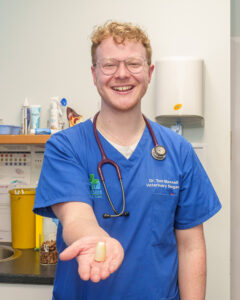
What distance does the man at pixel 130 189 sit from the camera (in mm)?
1096

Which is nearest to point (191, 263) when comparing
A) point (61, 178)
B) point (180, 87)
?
point (61, 178)

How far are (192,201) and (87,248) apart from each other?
1.92 ft

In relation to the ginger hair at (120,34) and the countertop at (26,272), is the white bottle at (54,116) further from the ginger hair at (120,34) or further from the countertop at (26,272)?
the ginger hair at (120,34)

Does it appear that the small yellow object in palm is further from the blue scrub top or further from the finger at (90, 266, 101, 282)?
the blue scrub top

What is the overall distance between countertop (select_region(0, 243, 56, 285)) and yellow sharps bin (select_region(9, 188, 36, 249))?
0.77 ft

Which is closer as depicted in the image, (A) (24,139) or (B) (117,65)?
(B) (117,65)

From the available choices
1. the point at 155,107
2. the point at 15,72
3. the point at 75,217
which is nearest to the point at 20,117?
the point at 15,72

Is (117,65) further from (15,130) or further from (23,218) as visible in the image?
(23,218)

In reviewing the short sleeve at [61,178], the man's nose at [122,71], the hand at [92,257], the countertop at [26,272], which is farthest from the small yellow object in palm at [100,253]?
the countertop at [26,272]

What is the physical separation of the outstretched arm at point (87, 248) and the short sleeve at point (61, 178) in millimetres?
67

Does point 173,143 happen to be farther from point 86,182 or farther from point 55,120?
point 55,120

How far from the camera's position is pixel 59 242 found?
115 centimetres

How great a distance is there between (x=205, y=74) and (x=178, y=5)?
1.28 ft

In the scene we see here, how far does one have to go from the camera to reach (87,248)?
27.3 inches
